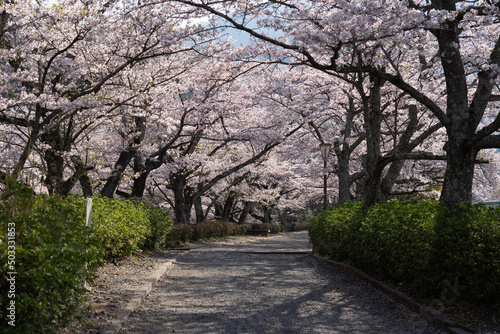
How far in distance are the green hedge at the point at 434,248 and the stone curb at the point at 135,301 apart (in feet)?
12.7

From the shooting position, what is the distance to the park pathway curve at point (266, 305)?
218 inches

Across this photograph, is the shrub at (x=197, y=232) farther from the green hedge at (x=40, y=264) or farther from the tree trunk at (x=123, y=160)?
the green hedge at (x=40, y=264)

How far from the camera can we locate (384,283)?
753 centimetres

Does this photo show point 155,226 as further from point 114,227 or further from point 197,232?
point 197,232

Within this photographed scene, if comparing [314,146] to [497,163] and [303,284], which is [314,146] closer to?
[497,163]

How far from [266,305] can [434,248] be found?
2.62 meters

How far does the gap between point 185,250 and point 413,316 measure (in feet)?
36.7

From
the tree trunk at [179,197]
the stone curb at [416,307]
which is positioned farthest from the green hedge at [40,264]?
the tree trunk at [179,197]

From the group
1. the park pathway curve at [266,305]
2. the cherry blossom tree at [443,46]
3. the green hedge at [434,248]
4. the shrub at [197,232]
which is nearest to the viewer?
the green hedge at [434,248]

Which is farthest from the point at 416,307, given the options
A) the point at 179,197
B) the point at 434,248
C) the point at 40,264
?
the point at 179,197

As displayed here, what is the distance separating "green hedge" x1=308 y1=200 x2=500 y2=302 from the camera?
5.29 meters

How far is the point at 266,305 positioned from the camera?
6848 millimetres

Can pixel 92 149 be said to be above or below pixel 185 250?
above

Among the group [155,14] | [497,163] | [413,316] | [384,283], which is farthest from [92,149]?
[497,163]
